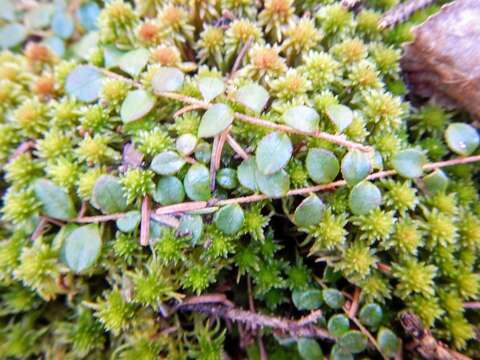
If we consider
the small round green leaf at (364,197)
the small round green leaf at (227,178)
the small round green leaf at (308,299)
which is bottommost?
the small round green leaf at (308,299)

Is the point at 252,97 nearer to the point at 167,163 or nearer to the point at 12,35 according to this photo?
the point at 167,163

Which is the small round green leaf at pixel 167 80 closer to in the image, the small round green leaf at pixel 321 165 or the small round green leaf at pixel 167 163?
the small round green leaf at pixel 167 163

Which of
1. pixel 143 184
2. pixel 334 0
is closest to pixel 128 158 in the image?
pixel 143 184

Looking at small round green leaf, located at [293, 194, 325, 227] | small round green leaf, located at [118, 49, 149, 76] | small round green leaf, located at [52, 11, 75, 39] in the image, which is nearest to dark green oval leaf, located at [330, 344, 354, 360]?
small round green leaf, located at [293, 194, 325, 227]

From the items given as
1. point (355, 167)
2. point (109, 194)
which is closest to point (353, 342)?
point (355, 167)

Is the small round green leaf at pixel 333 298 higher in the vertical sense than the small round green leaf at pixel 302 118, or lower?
lower

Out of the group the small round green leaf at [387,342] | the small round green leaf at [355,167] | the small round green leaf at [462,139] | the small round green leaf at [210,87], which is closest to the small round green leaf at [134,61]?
the small round green leaf at [210,87]

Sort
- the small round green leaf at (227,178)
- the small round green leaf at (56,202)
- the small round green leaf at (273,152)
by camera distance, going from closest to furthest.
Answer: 1. the small round green leaf at (273,152)
2. the small round green leaf at (227,178)
3. the small round green leaf at (56,202)
